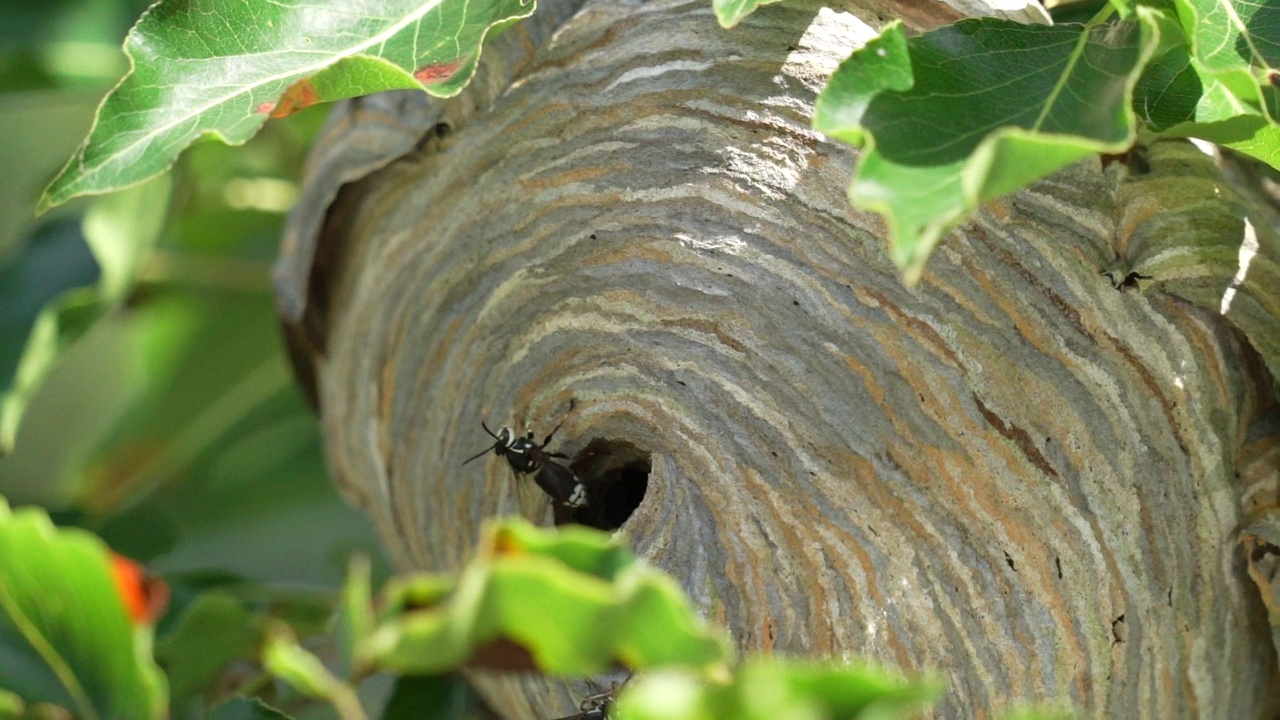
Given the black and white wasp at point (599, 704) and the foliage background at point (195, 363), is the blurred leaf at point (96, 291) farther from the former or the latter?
the black and white wasp at point (599, 704)

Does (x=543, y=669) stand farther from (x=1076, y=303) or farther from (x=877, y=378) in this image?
(x=1076, y=303)

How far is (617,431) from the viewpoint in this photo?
4.33 feet

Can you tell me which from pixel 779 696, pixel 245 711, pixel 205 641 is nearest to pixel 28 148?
pixel 205 641

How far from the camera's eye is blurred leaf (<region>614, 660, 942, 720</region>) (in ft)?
2.12

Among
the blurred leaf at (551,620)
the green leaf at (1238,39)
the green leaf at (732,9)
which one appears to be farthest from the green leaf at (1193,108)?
the blurred leaf at (551,620)

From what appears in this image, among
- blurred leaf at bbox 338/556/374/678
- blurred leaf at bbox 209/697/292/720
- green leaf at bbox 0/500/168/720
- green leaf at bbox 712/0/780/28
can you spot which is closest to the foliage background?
blurred leaf at bbox 209/697/292/720

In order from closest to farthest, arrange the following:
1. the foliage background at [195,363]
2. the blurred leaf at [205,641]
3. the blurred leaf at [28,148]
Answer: the blurred leaf at [205,641] → the foliage background at [195,363] → the blurred leaf at [28,148]

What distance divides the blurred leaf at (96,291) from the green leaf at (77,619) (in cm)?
82

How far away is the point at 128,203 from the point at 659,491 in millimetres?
1104

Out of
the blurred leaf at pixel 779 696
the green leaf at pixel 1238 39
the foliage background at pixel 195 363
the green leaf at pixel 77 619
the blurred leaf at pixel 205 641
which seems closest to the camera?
the blurred leaf at pixel 779 696

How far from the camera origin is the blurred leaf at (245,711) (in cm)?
110

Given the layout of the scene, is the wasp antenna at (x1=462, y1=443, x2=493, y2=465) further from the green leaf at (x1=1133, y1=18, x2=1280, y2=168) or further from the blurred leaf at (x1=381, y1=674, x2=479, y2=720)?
the green leaf at (x1=1133, y1=18, x2=1280, y2=168)

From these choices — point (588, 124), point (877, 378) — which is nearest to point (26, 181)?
point (588, 124)

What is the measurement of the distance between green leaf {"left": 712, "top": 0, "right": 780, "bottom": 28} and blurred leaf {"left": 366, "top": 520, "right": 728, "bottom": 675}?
52 centimetres
